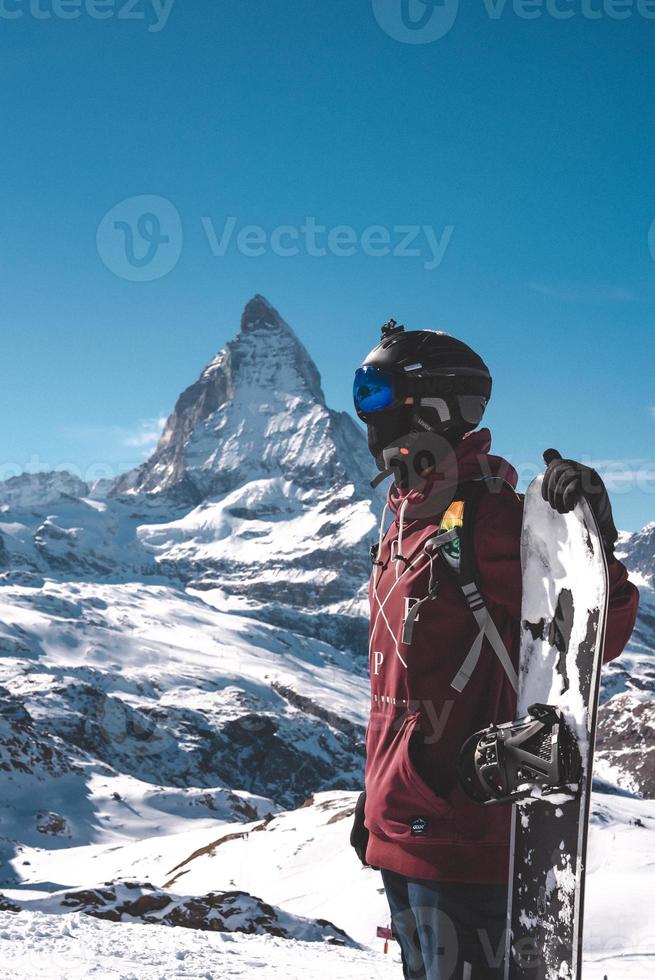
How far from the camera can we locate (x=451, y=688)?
309 cm

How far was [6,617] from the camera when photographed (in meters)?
196

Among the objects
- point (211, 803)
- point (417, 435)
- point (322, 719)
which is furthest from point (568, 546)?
point (322, 719)

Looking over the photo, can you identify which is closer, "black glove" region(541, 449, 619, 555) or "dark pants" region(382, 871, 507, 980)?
"black glove" region(541, 449, 619, 555)

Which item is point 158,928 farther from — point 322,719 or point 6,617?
point 6,617

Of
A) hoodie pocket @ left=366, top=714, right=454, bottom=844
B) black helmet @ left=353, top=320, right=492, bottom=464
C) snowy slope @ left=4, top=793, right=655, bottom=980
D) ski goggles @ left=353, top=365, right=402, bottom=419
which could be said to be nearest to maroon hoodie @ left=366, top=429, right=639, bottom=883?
hoodie pocket @ left=366, top=714, right=454, bottom=844

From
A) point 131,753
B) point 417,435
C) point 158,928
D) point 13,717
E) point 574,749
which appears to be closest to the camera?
point 574,749

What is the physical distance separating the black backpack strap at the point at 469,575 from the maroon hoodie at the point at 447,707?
1.3 inches

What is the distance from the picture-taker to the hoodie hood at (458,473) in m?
3.34

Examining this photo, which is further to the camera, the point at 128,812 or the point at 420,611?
the point at 128,812

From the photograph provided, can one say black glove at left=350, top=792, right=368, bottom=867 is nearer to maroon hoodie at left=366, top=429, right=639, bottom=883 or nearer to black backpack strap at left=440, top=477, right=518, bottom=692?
maroon hoodie at left=366, top=429, right=639, bottom=883

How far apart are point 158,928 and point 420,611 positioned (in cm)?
871

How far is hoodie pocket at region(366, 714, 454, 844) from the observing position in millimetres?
3021

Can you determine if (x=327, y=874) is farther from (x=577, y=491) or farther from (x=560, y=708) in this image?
(x=577, y=491)

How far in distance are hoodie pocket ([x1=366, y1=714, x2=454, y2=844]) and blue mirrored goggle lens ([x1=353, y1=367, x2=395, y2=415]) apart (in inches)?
53.7
